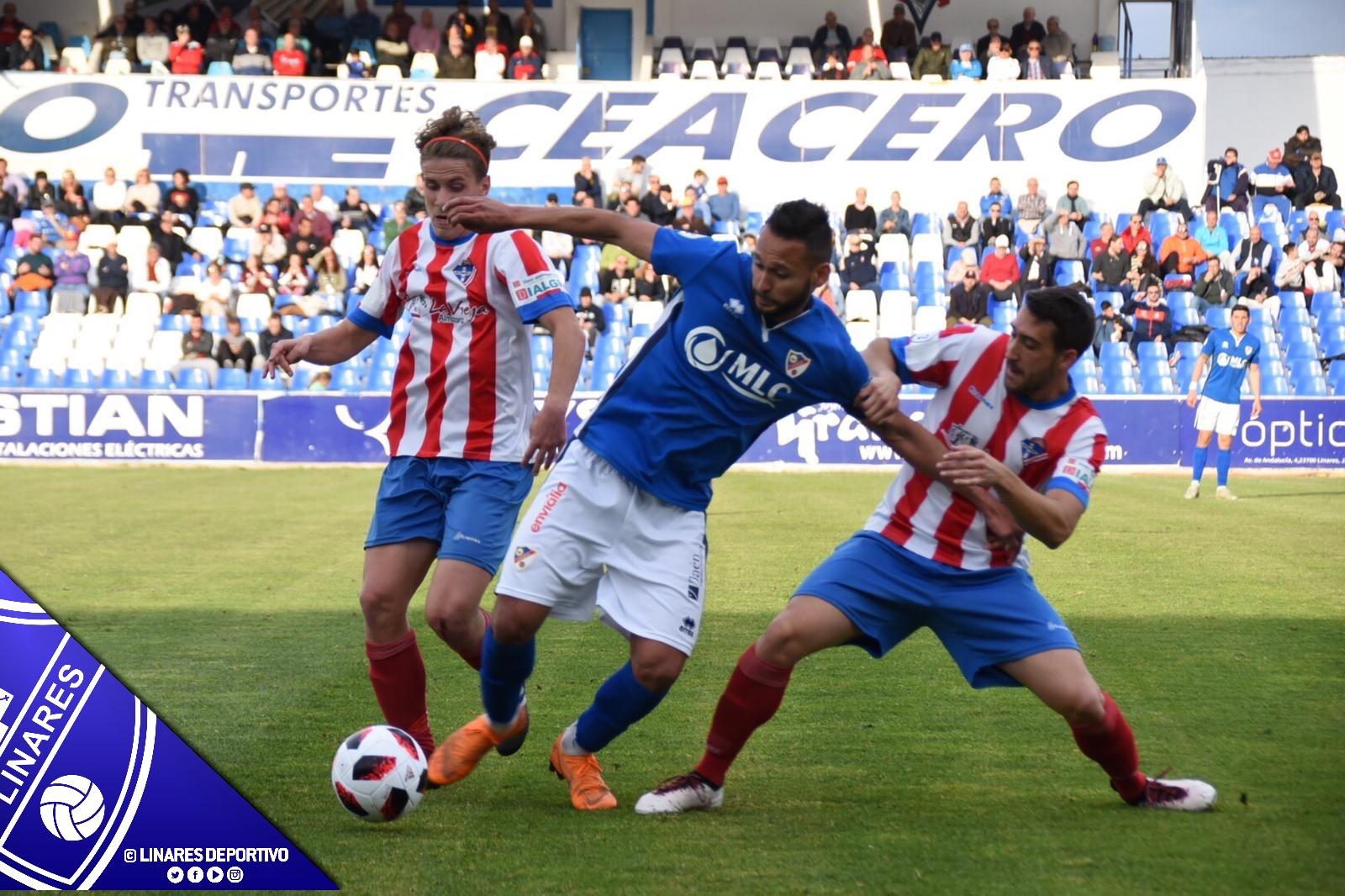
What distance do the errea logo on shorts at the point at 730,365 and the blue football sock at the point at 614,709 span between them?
3.18 ft

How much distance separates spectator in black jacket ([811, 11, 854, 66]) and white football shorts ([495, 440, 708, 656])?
84.4ft

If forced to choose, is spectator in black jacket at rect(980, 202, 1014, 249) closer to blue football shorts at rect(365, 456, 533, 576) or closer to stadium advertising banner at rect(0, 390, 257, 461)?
stadium advertising banner at rect(0, 390, 257, 461)

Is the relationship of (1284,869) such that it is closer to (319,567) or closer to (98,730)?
(98,730)

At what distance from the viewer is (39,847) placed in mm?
3150

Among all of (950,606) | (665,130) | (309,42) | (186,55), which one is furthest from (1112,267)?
(950,606)

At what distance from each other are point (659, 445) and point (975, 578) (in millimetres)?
1111

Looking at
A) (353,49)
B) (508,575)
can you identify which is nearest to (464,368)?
(508,575)

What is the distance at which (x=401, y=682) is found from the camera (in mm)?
5074

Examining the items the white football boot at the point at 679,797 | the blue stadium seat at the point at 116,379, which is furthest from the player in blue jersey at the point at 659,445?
the blue stadium seat at the point at 116,379

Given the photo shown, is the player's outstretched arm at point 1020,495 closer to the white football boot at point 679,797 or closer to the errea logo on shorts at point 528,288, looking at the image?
the white football boot at point 679,797

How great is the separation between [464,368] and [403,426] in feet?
1.00

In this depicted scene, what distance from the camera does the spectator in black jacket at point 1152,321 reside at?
2259cm

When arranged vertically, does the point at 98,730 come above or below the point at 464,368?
below

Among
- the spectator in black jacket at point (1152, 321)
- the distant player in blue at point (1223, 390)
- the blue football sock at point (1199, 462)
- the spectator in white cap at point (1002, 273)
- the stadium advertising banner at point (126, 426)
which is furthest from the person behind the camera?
the spectator in white cap at point (1002, 273)
